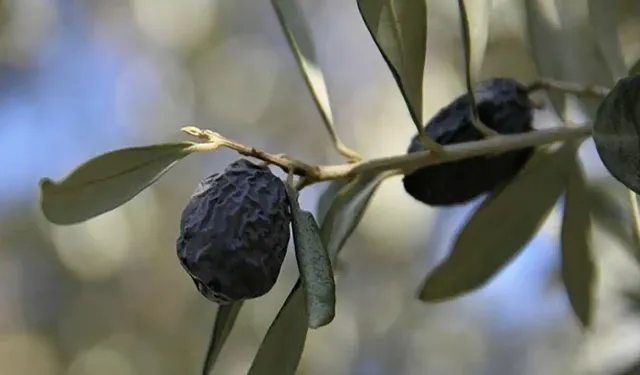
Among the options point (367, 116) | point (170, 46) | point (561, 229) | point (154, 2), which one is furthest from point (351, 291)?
point (561, 229)

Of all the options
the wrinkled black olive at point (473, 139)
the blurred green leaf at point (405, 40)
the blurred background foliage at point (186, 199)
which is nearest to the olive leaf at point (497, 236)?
the wrinkled black olive at point (473, 139)

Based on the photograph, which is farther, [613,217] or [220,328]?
[613,217]

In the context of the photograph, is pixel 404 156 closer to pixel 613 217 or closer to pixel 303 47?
pixel 303 47

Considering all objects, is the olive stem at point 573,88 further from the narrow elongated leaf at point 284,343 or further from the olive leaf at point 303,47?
the narrow elongated leaf at point 284,343

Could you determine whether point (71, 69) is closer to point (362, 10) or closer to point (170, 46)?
point (170, 46)

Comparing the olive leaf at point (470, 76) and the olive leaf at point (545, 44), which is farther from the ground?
the olive leaf at point (470, 76)

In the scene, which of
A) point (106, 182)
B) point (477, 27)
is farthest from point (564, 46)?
point (106, 182)
